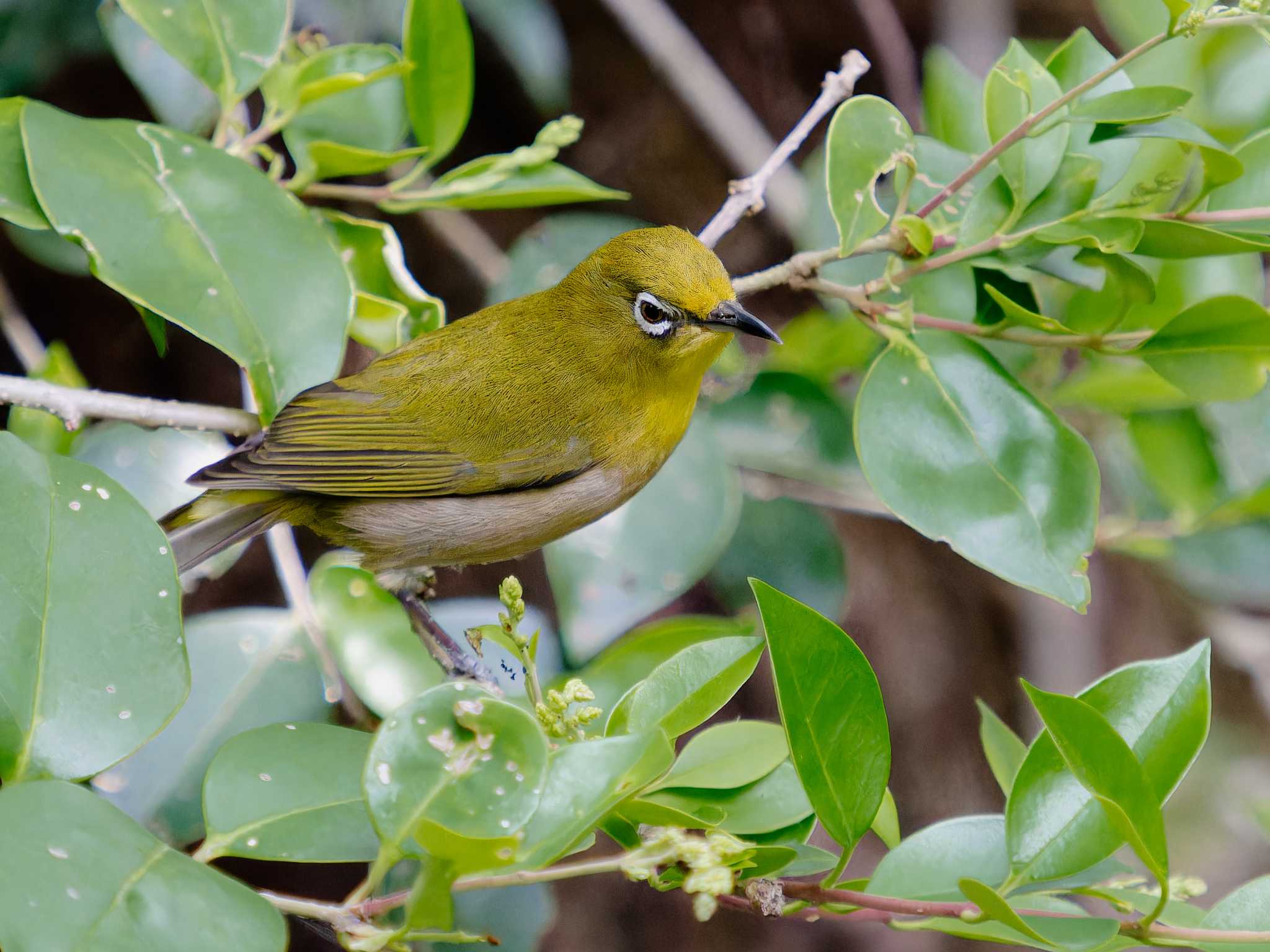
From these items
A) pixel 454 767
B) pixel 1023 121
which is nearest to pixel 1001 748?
pixel 454 767

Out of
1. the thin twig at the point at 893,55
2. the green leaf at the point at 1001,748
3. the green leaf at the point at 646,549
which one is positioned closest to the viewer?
the green leaf at the point at 1001,748

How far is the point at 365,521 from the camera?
3.21m

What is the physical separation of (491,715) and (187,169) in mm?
1600

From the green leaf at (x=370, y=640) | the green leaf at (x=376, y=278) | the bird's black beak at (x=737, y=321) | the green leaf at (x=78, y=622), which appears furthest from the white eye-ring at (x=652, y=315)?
the green leaf at (x=78, y=622)

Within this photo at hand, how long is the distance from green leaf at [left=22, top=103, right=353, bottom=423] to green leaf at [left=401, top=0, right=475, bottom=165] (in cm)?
49

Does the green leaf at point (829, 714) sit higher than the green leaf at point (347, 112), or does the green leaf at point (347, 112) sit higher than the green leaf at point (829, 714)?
the green leaf at point (347, 112)

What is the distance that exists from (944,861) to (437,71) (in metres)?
2.15

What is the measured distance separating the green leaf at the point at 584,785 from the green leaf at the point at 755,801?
0.37m

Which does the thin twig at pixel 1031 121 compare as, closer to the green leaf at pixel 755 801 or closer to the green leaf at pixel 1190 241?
the green leaf at pixel 1190 241

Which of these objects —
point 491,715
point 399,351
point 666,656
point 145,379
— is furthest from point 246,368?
point 145,379

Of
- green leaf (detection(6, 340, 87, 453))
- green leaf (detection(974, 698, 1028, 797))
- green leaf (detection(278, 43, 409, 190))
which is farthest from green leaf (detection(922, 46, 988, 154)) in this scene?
green leaf (detection(6, 340, 87, 453))

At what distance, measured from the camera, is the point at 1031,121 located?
2174mm

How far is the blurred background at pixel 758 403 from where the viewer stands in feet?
10.9

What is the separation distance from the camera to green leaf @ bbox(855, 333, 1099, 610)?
7.11ft
